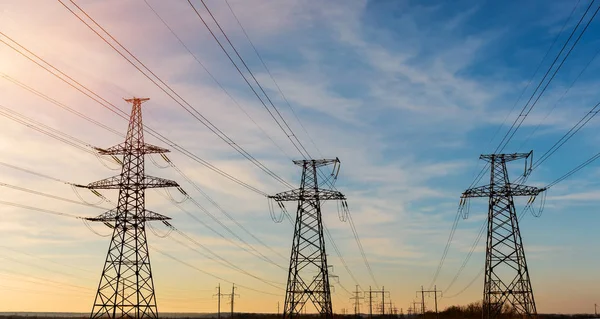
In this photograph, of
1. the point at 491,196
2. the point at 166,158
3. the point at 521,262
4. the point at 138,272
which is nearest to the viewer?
the point at 138,272

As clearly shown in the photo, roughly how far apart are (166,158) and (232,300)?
100 metres

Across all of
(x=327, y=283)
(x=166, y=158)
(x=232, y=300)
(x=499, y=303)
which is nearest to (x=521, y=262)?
(x=499, y=303)

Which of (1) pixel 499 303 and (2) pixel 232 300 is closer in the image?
(1) pixel 499 303

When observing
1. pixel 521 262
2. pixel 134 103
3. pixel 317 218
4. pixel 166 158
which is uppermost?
pixel 134 103

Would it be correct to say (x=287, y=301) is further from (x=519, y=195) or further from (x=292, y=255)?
(x=519, y=195)

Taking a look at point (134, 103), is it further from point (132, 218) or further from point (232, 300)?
point (232, 300)

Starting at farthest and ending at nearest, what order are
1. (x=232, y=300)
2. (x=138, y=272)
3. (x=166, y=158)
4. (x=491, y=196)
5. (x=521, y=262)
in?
(x=232, y=300) < (x=491, y=196) < (x=521, y=262) < (x=166, y=158) < (x=138, y=272)

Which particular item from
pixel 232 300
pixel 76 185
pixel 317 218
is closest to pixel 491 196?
pixel 317 218

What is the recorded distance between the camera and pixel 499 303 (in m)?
64.9

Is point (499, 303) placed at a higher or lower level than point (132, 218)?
lower

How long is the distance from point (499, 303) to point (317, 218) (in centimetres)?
2061

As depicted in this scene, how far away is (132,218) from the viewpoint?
56.0 m

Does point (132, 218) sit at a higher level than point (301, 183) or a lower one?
lower

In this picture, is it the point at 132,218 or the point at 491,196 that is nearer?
the point at 132,218
